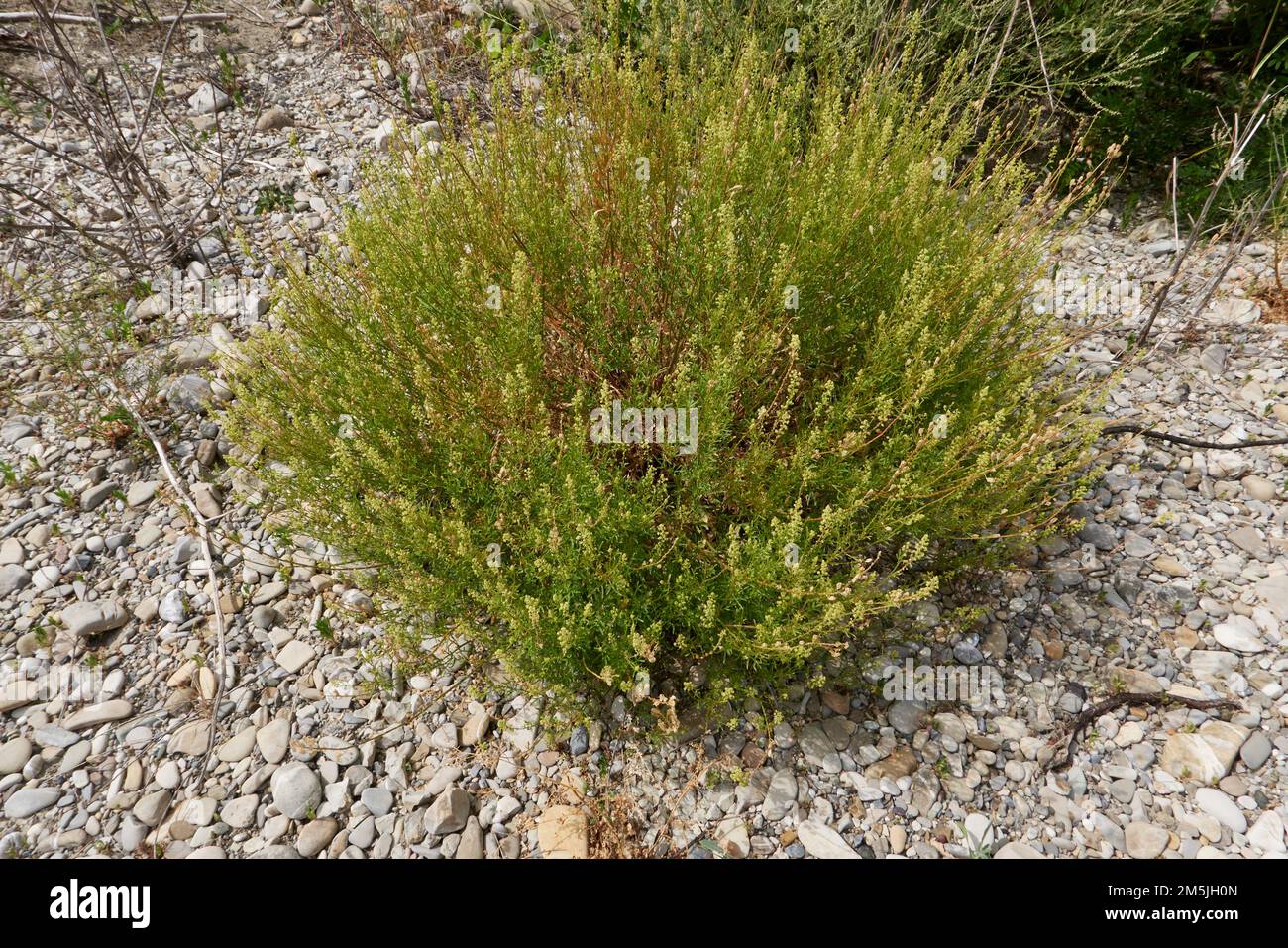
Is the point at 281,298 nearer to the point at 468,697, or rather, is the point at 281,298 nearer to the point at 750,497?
the point at 468,697

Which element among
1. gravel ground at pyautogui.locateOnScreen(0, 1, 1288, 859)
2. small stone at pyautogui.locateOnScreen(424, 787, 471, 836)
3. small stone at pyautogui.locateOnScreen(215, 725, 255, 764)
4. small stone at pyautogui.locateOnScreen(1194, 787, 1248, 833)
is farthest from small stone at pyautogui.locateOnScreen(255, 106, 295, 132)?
small stone at pyautogui.locateOnScreen(1194, 787, 1248, 833)

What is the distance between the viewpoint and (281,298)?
3105 mm

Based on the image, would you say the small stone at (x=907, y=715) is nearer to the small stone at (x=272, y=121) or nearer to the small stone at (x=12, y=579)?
the small stone at (x=12, y=579)

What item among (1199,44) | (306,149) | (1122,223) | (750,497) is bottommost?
(750,497)

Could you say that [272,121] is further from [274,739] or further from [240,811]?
[240,811]

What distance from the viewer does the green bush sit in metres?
Result: 2.17

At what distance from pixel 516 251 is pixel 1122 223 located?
4114 mm

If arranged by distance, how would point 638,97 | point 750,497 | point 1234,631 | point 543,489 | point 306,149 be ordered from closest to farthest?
point 543,489, point 750,497, point 1234,631, point 638,97, point 306,149

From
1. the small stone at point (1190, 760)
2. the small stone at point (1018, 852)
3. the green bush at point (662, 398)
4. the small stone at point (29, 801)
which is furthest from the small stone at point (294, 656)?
the small stone at point (1190, 760)

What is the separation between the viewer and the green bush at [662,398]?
7.13 ft

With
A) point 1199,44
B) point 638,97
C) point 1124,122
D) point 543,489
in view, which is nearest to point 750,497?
point 543,489

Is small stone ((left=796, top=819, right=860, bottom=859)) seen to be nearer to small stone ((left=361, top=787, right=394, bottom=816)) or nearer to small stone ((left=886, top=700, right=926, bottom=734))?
small stone ((left=886, top=700, right=926, bottom=734))

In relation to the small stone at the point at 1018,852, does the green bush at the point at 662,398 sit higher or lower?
higher

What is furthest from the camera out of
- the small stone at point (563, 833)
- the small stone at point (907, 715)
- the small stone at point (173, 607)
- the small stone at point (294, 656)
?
the small stone at point (173, 607)
